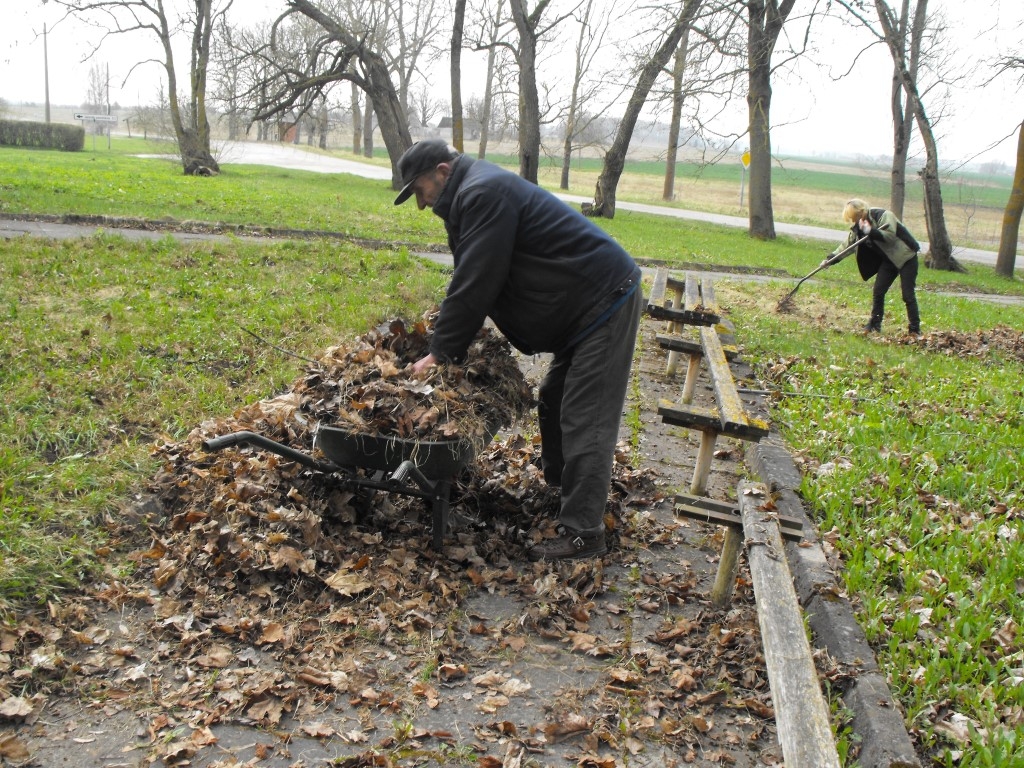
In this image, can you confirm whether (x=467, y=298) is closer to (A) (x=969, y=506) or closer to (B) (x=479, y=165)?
(B) (x=479, y=165)

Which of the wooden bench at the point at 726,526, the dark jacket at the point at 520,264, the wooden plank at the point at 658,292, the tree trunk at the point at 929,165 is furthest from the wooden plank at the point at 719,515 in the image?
the tree trunk at the point at 929,165

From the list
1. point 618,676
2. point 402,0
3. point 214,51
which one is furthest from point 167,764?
point 402,0

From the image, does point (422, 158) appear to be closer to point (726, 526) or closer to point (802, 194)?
point (726, 526)

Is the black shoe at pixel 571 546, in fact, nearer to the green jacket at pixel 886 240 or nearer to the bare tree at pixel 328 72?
the green jacket at pixel 886 240

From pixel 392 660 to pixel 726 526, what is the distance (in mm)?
1595

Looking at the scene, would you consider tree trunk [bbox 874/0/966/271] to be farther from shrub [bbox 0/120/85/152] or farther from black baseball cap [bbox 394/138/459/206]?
shrub [bbox 0/120/85/152]

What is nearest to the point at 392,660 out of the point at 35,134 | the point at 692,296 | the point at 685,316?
the point at 685,316

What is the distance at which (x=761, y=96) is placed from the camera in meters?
21.7

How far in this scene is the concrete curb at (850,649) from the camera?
282 centimetres

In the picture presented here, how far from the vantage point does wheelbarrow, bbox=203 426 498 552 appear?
3.73 metres

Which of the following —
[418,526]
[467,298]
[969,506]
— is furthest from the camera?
[969,506]

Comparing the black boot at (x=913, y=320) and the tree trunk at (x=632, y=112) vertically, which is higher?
the tree trunk at (x=632, y=112)

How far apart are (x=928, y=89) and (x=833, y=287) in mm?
9262

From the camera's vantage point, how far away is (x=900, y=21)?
19.6 metres
